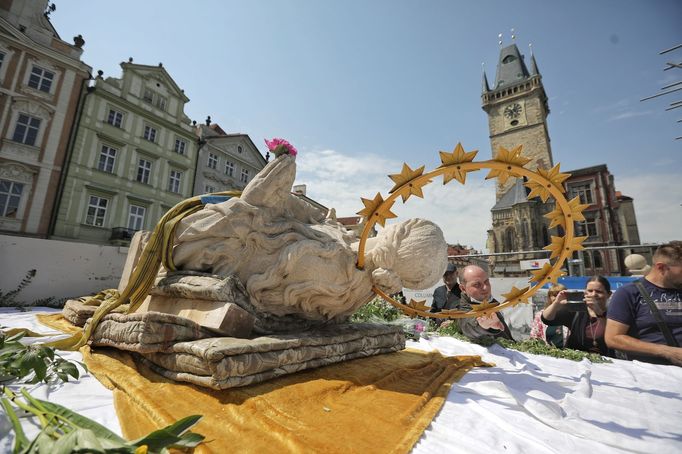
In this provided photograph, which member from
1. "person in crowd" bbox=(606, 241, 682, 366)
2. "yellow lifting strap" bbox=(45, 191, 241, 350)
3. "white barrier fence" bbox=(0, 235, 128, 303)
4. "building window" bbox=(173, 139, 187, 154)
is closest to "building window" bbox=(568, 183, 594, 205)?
"person in crowd" bbox=(606, 241, 682, 366)

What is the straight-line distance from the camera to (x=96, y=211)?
563 inches

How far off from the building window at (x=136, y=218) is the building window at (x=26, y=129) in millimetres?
4409

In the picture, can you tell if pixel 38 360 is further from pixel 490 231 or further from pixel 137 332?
pixel 490 231

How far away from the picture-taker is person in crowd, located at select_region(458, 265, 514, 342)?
380 cm

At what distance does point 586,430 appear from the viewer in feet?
5.14

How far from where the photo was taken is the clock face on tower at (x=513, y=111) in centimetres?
3919

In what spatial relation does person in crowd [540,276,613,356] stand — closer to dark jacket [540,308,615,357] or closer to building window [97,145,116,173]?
dark jacket [540,308,615,357]

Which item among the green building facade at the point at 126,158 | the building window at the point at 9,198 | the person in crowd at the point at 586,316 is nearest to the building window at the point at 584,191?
the person in crowd at the point at 586,316

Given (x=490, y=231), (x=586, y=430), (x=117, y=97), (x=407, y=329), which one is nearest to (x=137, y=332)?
(x=586, y=430)

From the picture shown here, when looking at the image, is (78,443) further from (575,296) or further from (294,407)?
(575,296)

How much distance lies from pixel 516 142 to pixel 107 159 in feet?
132

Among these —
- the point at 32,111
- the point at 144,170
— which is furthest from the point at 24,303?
the point at 144,170

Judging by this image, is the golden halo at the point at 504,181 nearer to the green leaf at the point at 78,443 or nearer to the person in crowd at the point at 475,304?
the person in crowd at the point at 475,304

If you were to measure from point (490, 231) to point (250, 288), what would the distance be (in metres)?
37.6
